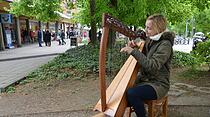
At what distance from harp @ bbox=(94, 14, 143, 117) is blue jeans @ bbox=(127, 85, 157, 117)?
0.24ft

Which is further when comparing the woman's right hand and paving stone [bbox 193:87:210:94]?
paving stone [bbox 193:87:210:94]

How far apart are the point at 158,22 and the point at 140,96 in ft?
2.88

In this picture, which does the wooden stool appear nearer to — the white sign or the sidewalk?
the sidewalk

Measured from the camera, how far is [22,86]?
7520 mm

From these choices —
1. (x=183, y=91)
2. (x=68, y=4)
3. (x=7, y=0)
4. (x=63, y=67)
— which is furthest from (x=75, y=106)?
(x=7, y=0)

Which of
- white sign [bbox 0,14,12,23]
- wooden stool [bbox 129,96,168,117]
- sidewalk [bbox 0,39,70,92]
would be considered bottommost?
sidewalk [bbox 0,39,70,92]

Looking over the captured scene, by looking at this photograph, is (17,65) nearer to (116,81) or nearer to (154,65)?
(116,81)

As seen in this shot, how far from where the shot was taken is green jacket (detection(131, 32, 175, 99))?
317 cm

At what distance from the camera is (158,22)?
3.35 m

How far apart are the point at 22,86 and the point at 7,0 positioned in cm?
1486

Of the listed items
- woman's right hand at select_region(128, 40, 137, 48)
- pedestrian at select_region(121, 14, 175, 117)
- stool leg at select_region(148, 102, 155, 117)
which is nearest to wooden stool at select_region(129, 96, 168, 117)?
stool leg at select_region(148, 102, 155, 117)

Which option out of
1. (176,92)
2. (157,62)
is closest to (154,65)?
(157,62)

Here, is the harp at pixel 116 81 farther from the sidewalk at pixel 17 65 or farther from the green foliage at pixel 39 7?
the green foliage at pixel 39 7

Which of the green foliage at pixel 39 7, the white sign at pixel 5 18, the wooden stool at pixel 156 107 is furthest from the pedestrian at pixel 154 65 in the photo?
the white sign at pixel 5 18
